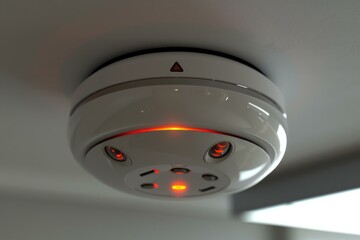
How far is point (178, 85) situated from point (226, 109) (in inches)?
3.1

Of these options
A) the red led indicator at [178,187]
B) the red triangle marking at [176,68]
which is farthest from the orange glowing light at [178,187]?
the red triangle marking at [176,68]

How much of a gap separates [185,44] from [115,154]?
213 millimetres

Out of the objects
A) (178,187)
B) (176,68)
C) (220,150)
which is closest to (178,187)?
(178,187)

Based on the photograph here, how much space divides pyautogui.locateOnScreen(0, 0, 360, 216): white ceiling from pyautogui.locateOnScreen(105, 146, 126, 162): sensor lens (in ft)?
0.48

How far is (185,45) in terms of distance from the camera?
2.10ft

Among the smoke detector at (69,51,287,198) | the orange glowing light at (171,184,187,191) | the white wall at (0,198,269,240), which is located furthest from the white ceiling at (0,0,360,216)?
the white wall at (0,198,269,240)

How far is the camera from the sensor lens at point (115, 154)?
67 cm

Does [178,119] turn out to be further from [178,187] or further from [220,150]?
[178,187]

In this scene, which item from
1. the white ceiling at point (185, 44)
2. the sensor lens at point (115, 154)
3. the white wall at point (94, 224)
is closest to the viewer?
the white ceiling at point (185, 44)

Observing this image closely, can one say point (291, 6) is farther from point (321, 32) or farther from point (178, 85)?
point (178, 85)

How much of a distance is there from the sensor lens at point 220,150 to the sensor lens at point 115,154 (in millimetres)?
145

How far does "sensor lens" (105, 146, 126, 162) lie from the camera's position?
0.67 metres

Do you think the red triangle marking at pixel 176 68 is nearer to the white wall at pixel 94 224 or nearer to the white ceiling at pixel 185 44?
the white ceiling at pixel 185 44

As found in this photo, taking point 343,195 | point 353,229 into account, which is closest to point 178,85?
point 343,195
